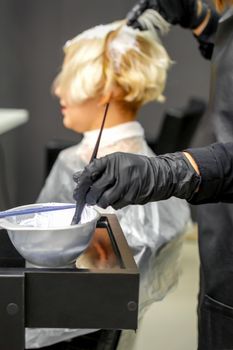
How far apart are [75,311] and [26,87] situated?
3.05 meters

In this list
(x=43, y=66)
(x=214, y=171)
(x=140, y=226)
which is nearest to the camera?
(x=214, y=171)

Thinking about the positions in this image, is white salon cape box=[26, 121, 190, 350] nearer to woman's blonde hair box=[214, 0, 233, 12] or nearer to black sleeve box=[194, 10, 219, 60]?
black sleeve box=[194, 10, 219, 60]

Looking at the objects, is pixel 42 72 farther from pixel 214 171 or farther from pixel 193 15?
pixel 214 171

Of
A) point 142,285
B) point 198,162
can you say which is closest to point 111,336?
point 142,285

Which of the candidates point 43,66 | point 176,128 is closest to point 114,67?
point 176,128

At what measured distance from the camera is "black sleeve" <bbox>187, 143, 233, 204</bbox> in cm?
95

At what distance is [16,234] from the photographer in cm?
81

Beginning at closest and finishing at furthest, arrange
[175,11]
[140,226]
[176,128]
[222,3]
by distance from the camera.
A: [222,3] < [140,226] < [175,11] < [176,128]

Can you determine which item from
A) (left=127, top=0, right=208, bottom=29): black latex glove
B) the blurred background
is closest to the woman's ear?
(left=127, top=0, right=208, bottom=29): black latex glove

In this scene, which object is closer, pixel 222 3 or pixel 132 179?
pixel 132 179

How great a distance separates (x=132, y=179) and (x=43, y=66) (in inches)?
116

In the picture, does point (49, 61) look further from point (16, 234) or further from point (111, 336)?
point (16, 234)

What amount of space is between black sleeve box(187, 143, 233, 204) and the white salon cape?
1.60ft

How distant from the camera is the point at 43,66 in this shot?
365 centimetres
